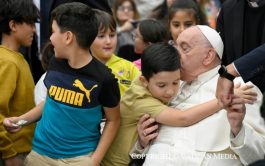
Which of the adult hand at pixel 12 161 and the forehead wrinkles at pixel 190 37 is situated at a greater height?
the forehead wrinkles at pixel 190 37

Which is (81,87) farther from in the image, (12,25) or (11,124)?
(12,25)

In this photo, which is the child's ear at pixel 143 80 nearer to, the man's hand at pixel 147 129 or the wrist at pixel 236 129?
the man's hand at pixel 147 129

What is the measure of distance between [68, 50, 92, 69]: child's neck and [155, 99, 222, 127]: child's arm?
0.56 meters

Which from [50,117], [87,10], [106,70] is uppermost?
[87,10]

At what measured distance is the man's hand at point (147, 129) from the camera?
411 centimetres

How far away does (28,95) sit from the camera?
4684 millimetres

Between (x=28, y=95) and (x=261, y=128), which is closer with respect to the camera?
(x=261, y=128)

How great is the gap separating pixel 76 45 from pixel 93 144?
24.6 inches

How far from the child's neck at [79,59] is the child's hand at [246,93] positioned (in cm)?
93

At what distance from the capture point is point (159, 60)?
4.06 metres

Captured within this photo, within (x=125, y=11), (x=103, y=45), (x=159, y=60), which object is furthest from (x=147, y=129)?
(x=125, y=11)

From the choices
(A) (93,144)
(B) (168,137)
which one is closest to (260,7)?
(B) (168,137)

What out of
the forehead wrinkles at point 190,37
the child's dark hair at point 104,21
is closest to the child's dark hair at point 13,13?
the child's dark hair at point 104,21

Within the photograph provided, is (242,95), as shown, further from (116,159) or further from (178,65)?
(116,159)
